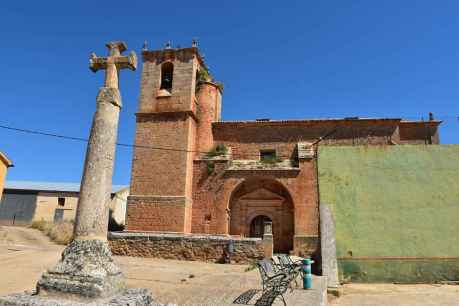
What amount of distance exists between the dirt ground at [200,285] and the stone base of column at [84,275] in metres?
1.81

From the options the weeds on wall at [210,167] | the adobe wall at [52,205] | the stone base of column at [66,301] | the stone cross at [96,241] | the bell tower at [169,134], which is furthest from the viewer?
the adobe wall at [52,205]

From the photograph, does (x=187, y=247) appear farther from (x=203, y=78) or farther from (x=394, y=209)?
(x=203, y=78)

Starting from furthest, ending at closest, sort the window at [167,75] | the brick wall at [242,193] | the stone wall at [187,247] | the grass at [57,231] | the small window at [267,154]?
1. the window at [167,75]
2. the small window at [267,154]
3. the grass at [57,231]
4. the brick wall at [242,193]
5. the stone wall at [187,247]

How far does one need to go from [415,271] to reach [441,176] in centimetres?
244

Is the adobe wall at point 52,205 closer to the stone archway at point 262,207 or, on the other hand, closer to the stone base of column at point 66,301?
the stone archway at point 262,207

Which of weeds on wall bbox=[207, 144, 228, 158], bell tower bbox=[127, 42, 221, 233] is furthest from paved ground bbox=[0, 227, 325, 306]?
weeds on wall bbox=[207, 144, 228, 158]

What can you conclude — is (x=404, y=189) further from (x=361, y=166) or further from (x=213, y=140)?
(x=213, y=140)

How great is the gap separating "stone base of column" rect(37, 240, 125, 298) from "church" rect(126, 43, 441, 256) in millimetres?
12975

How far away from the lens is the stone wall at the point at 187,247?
10992 mm

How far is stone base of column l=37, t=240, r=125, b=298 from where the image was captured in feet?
11.7

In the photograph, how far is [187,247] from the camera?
11.6m

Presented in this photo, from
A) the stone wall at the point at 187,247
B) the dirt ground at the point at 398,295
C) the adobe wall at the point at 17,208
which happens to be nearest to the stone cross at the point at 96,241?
the dirt ground at the point at 398,295

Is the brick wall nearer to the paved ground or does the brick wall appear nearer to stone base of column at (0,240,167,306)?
the paved ground

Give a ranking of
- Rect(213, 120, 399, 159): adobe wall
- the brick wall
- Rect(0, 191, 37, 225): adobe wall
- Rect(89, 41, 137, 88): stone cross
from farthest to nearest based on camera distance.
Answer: Rect(0, 191, 37, 225): adobe wall → Rect(213, 120, 399, 159): adobe wall → the brick wall → Rect(89, 41, 137, 88): stone cross
